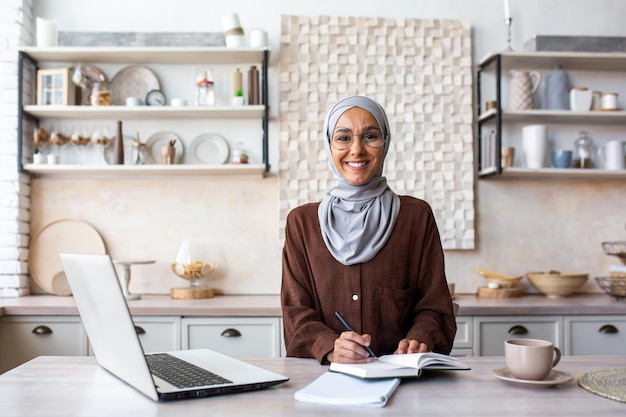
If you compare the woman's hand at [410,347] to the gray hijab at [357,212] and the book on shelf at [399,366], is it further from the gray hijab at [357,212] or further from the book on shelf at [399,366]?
the gray hijab at [357,212]

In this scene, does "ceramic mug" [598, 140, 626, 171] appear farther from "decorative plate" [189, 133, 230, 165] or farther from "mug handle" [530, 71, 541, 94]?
"decorative plate" [189, 133, 230, 165]

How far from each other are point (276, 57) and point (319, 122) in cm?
43

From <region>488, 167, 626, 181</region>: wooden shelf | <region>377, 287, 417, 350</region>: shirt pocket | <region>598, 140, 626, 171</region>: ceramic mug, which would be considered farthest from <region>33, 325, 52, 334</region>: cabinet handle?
<region>598, 140, 626, 171</region>: ceramic mug

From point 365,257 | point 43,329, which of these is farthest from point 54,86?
point 365,257

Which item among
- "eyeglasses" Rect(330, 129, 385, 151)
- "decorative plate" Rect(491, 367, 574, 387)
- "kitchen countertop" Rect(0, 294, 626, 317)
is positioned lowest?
"kitchen countertop" Rect(0, 294, 626, 317)

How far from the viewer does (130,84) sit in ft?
11.5

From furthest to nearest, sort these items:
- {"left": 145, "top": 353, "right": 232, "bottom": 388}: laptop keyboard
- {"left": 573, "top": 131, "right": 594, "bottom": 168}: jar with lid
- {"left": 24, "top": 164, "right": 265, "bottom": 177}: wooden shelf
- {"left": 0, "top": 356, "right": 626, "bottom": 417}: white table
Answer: {"left": 573, "top": 131, "right": 594, "bottom": 168}: jar with lid
{"left": 24, "top": 164, "right": 265, "bottom": 177}: wooden shelf
{"left": 145, "top": 353, "right": 232, "bottom": 388}: laptop keyboard
{"left": 0, "top": 356, "right": 626, "bottom": 417}: white table

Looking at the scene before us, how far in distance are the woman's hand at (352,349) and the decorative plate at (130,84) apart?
7.86 feet

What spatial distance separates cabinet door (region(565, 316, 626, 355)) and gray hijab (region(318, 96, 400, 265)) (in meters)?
1.55

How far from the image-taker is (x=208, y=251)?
137 inches

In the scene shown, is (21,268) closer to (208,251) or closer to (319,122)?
(208,251)

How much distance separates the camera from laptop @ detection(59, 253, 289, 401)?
1.14m

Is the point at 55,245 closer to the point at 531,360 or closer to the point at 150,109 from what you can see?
the point at 150,109

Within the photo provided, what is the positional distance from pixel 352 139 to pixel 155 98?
1.88 m
